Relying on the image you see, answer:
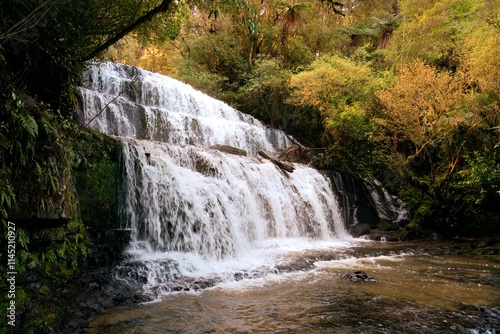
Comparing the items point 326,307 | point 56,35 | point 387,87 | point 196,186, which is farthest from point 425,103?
point 56,35

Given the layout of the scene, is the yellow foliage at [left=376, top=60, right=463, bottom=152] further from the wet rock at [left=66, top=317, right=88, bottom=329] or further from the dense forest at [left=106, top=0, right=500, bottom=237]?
the wet rock at [left=66, top=317, right=88, bottom=329]

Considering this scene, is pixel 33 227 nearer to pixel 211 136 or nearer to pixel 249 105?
pixel 211 136

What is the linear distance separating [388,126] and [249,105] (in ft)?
29.3

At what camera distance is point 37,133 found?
15.3 ft

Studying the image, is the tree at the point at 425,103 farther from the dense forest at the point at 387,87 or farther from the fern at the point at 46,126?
the fern at the point at 46,126

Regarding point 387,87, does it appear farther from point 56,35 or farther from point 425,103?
point 56,35

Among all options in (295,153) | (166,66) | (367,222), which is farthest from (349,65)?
(166,66)

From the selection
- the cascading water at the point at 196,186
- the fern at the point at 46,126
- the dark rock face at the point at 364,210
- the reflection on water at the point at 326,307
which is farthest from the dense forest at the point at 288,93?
the reflection on water at the point at 326,307

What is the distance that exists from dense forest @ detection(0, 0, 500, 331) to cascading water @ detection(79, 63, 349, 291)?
1117 millimetres

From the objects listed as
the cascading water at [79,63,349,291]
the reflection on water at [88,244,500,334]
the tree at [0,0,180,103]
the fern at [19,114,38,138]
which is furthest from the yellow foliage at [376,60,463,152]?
the fern at [19,114,38,138]

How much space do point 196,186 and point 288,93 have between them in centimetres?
1231

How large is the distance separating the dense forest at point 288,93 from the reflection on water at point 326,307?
4.99 feet

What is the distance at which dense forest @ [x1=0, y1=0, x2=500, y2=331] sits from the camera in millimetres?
4852

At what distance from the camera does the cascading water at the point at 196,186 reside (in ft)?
25.9
